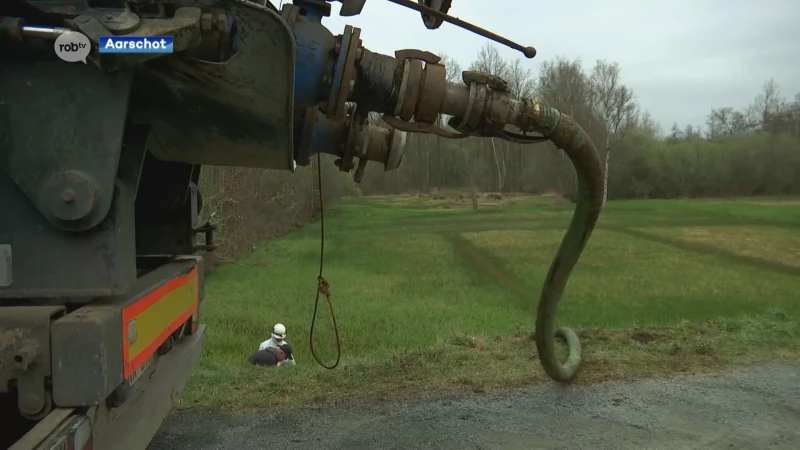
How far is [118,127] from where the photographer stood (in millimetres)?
2584

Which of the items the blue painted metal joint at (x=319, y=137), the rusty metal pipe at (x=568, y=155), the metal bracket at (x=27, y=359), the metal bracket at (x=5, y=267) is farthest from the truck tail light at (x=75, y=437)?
the rusty metal pipe at (x=568, y=155)

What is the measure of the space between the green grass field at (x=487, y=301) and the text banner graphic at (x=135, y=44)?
128 inches

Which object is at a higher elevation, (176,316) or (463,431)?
(176,316)

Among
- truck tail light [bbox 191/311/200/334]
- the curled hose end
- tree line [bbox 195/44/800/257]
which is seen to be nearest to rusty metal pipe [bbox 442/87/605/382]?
the curled hose end

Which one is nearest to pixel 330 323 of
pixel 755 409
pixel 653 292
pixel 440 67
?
pixel 653 292

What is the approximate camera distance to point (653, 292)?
17141 millimetres

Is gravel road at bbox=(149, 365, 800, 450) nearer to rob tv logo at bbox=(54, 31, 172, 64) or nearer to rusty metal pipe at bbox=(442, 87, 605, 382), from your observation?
rusty metal pipe at bbox=(442, 87, 605, 382)

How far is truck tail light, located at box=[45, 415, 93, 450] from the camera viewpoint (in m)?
2.21

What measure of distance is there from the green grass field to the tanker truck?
2549 millimetres

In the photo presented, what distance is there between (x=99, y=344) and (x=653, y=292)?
54.6 ft

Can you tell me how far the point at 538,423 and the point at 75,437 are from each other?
3237 mm

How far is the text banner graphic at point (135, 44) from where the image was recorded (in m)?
2.40

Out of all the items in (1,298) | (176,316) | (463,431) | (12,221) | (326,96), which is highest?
(326,96)

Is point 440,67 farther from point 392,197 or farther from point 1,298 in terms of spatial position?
point 392,197
